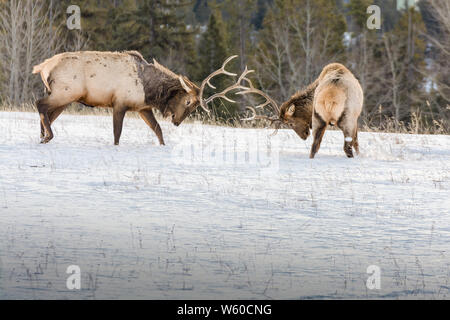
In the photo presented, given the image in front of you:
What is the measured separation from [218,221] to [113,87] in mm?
5661

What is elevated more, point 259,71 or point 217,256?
point 259,71

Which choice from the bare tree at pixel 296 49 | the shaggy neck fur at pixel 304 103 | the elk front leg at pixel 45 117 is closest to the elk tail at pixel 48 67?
the elk front leg at pixel 45 117

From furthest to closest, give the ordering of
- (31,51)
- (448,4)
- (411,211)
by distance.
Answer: (448,4), (31,51), (411,211)

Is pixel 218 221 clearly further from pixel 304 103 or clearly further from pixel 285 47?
pixel 285 47

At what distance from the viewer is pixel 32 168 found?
A: 10125mm

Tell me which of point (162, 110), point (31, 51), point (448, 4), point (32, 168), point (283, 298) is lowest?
point (283, 298)

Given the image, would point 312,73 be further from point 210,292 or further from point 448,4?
point 210,292

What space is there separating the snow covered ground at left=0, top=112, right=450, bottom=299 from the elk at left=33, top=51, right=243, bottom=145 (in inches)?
23.2

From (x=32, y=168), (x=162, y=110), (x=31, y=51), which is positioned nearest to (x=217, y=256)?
(x=32, y=168)

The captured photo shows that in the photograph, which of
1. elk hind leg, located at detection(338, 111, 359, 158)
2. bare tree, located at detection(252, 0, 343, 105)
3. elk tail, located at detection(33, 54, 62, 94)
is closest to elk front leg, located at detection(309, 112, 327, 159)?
elk hind leg, located at detection(338, 111, 359, 158)

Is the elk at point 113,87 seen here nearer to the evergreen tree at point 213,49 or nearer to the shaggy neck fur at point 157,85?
the shaggy neck fur at point 157,85

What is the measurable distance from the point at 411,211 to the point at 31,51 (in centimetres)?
2610

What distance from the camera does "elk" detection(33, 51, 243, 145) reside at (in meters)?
12.4

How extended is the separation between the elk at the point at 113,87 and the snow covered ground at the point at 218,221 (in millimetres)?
590
